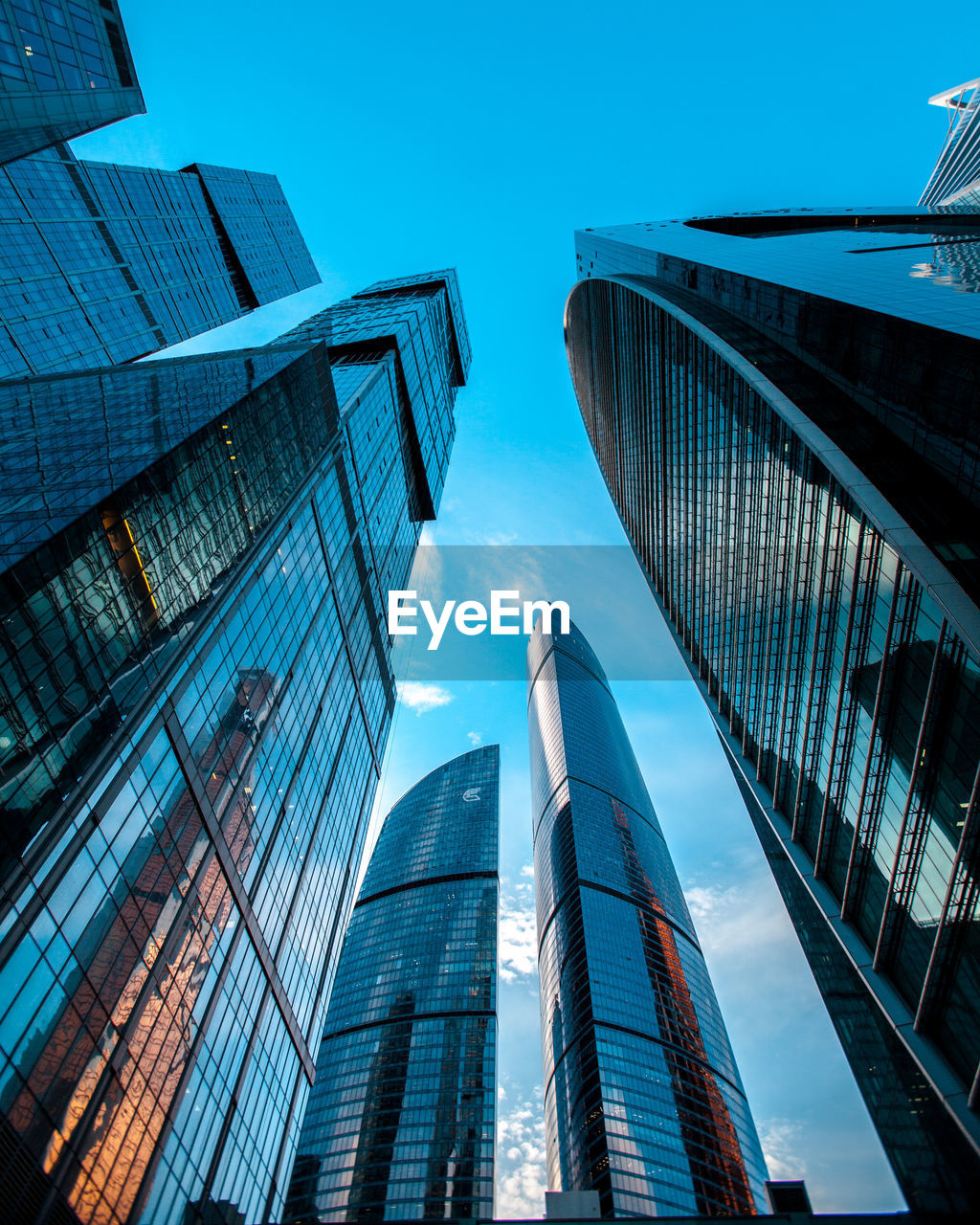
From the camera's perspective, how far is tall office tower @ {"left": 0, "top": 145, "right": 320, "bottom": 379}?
77.6 metres

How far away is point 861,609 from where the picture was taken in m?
33.2

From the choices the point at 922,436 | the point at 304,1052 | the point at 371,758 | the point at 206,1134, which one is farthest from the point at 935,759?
the point at 371,758

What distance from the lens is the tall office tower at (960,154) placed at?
406 feet

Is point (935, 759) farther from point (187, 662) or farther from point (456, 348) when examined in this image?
point (456, 348)

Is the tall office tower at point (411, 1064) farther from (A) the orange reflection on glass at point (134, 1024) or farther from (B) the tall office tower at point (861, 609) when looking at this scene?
(A) the orange reflection on glass at point (134, 1024)

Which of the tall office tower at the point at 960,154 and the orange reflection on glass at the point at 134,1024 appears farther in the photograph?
the tall office tower at the point at 960,154

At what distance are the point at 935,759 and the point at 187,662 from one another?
119 ft

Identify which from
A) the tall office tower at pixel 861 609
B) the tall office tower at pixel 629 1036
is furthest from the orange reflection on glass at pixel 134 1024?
the tall office tower at pixel 629 1036

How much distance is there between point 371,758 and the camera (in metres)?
79.8

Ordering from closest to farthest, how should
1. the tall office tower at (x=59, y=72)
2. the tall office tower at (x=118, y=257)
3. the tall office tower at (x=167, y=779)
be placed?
the tall office tower at (x=167, y=779), the tall office tower at (x=59, y=72), the tall office tower at (x=118, y=257)

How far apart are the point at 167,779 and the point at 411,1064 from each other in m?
138

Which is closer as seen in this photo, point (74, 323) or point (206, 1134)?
point (206, 1134)

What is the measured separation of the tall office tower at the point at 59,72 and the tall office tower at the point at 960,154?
124538mm

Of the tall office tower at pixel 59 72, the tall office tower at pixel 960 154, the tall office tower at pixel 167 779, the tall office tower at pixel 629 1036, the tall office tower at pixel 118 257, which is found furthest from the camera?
the tall office tower at pixel 960 154
